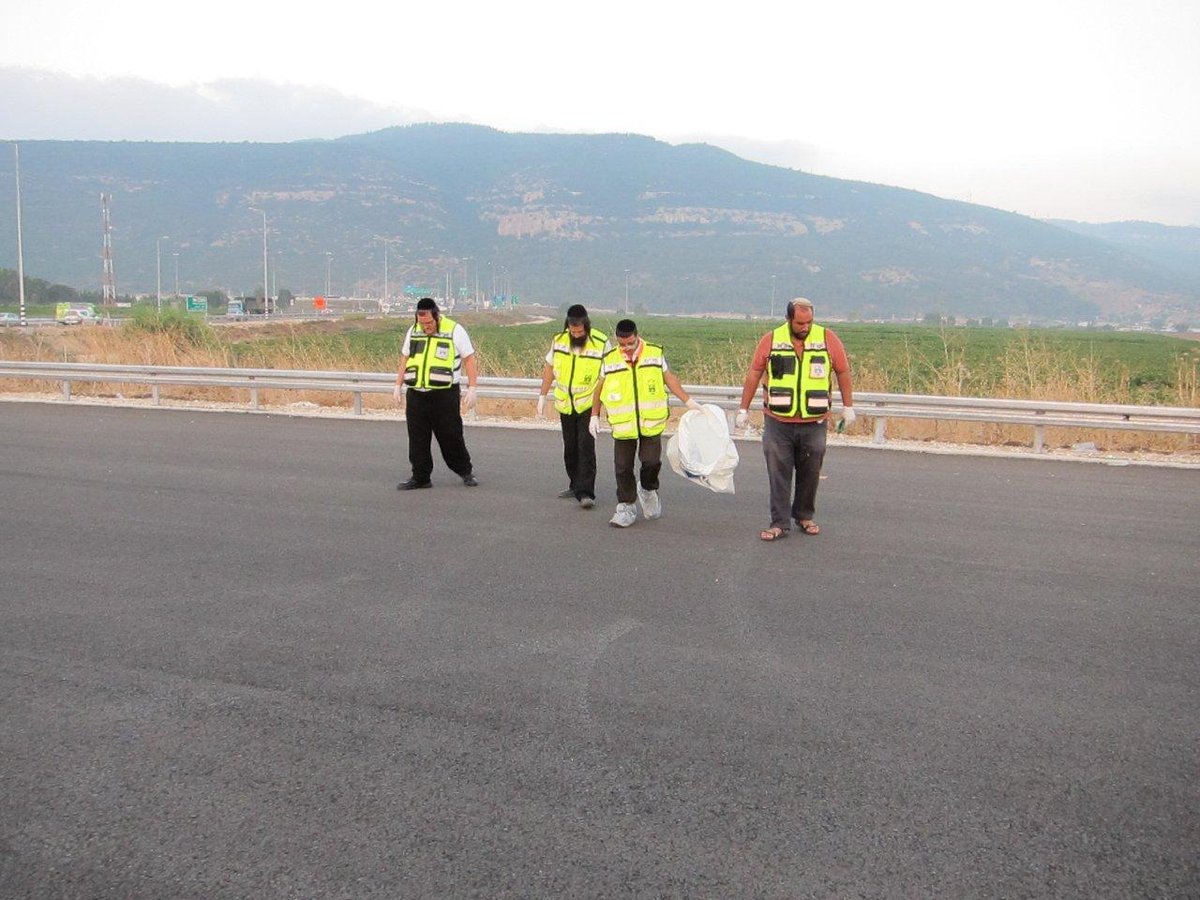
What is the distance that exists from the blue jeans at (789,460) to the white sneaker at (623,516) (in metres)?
1.17

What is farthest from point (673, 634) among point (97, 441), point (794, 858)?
point (97, 441)

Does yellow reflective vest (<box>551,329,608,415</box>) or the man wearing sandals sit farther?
yellow reflective vest (<box>551,329,608,415</box>)

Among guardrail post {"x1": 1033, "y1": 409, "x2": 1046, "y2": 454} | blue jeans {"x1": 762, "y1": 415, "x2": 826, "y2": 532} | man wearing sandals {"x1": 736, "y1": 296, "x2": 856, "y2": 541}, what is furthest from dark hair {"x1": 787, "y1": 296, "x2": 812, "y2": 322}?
guardrail post {"x1": 1033, "y1": 409, "x2": 1046, "y2": 454}

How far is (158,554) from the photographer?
8.15m

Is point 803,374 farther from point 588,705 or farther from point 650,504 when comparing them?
point 588,705

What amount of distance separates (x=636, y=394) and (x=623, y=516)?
104 centimetres

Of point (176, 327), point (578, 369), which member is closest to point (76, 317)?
point (176, 327)

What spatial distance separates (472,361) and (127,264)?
553ft

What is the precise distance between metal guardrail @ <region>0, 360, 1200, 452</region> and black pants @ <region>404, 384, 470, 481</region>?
5499 millimetres

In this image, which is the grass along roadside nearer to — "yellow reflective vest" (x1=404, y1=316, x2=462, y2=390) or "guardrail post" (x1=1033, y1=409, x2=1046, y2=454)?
"guardrail post" (x1=1033, y1=409, x2=1046, y2=454)

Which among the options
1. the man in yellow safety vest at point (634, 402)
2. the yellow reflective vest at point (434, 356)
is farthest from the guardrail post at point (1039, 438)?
the yellow reflective vest at point (434, 356)

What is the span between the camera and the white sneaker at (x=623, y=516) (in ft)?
31.2

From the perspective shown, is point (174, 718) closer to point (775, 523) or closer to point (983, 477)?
point (775, 523)

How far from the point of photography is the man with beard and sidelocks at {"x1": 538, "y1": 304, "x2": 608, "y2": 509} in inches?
415
